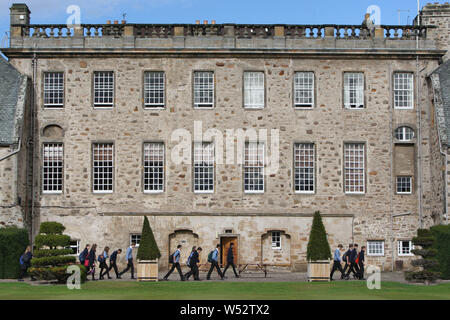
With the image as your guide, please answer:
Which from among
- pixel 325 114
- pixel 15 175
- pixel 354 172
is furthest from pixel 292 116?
pixel 15 175

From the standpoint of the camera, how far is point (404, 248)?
39.2m

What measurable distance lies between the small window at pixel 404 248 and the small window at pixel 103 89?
15.5 metres

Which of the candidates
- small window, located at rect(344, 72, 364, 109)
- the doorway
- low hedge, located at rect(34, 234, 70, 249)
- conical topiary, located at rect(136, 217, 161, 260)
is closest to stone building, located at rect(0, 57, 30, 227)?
low hedge, located at rect(34, 234, 70, 249)

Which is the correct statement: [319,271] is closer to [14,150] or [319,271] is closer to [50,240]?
[50,240]

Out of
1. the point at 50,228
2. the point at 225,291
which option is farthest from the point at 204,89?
the point at 225,291

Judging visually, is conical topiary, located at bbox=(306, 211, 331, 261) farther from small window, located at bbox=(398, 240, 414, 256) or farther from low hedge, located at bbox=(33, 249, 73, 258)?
low hedge, located at bbox=(33, 249, 73, 258)

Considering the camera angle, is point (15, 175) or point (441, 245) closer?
point (441, 245)

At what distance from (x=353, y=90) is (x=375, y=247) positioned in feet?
25.3

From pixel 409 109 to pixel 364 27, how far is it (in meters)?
4.65

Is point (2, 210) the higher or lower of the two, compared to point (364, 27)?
lower

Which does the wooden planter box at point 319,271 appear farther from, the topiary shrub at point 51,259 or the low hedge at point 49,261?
the low hedge at point 49,261

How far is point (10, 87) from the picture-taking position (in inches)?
1522
